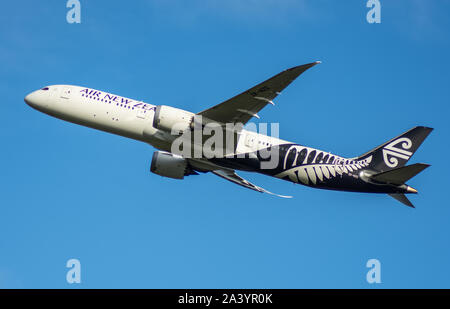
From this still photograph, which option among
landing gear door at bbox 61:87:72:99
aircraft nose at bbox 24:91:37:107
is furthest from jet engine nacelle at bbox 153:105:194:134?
aircraft nose at bbox 24:91:37:107

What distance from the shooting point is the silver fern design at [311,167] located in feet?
124

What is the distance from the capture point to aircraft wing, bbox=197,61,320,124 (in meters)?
31.7

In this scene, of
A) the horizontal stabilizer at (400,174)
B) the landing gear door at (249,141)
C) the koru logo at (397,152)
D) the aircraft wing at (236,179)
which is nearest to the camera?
the horizontal stabilizer at (400,174)

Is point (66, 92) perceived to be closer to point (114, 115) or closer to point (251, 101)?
point (114, 115)

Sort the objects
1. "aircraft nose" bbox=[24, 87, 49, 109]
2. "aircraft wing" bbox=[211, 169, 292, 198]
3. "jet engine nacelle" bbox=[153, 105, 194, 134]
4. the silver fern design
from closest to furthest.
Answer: "jet engine nacelle" bbox=[153, 105, 194, 134], the silver fern design, "aircraft nose" bbox=[24, 87, 49, 109], "aircraft wing" bbox=[211, 169, 292, 198]

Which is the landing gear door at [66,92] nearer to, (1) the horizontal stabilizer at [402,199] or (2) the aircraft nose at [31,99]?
(2) the aircraft nose at [31,99]

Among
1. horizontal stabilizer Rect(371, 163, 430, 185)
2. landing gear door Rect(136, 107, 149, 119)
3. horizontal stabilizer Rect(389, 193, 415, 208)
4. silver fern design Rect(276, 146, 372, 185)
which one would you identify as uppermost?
landing gear door Rect(136, 107, 149, 119)

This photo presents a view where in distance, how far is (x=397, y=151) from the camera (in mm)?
39094

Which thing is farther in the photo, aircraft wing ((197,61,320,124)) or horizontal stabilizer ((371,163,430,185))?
horizontal stabilizer ((371,163,430,185))

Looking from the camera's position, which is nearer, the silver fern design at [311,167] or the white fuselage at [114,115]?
the white fuselage at [114,115]

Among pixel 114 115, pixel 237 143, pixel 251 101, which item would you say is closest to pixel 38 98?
pixel 114 115

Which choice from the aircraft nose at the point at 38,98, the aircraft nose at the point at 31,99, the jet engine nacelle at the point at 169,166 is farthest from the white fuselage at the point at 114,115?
the jet engine nacelle at the point at 169,166

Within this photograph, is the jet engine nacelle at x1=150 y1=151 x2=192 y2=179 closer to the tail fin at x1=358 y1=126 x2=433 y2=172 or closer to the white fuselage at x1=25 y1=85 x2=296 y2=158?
the white fuselage at x1=25 y1=85 x2=296 y2=158

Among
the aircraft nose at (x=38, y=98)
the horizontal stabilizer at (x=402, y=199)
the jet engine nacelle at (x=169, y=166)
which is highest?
the aircraft nose at (x=38, y=98)
